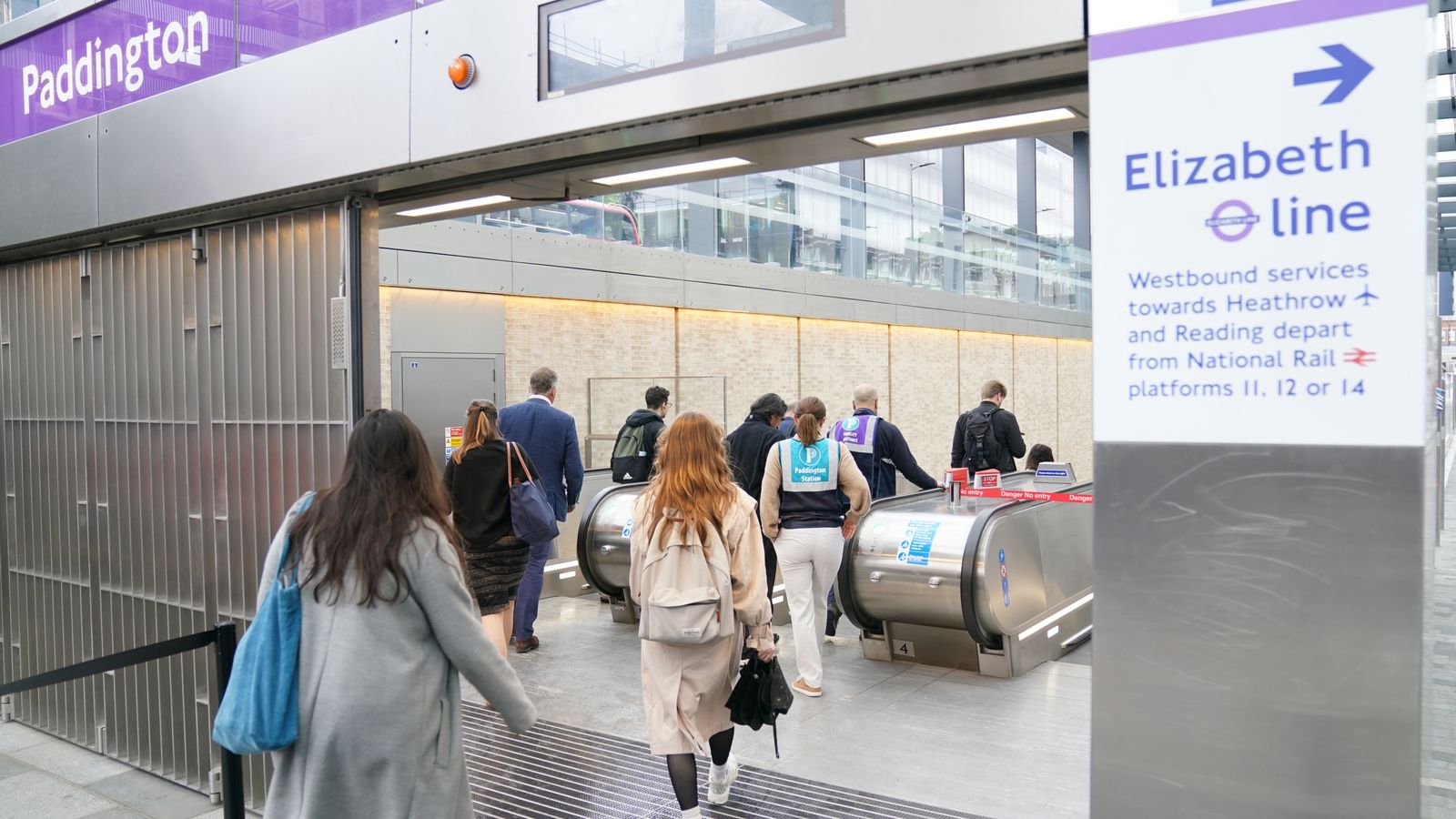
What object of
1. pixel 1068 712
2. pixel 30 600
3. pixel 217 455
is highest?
pixel 217 455

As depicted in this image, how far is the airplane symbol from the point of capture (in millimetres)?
2293

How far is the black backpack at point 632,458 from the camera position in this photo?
8.78 meters

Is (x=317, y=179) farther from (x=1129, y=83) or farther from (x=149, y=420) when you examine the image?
(x=1129, y=83)

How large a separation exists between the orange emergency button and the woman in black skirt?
2.32 metres

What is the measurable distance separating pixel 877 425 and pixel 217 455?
420 centimetres

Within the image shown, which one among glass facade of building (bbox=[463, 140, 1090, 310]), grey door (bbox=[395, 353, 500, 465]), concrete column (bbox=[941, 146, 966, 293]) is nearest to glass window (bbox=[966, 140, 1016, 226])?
glass facade of building (bbox=[463, 140, 1090, 310])

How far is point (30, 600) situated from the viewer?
6973 mm

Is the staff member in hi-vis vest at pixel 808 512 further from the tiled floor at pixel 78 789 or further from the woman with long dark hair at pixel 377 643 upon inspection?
the woman with long dark hair at pixel 377 643

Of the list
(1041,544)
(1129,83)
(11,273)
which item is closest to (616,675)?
(1041,544)

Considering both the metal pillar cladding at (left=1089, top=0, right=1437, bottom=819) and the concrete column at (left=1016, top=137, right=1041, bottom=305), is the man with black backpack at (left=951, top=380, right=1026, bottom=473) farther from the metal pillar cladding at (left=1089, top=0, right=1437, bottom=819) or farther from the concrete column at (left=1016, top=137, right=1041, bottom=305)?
the concrete column at (left=1016, top=137, right=1041, bottom=305)

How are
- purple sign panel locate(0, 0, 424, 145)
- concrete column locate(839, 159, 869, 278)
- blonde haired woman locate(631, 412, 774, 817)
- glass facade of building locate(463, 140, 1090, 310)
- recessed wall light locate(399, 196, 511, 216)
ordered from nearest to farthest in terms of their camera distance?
blonde haired woman locate(631, 412, 774, 817) < purple sign panel locate(0, 0, 424, 145) < recessed wall light locate(399, 196, 511, 216) < glass facade of building locate(463, 140, 1090, 310) < concrete column locate(839, 159, 869, 278)

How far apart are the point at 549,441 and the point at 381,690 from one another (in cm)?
456

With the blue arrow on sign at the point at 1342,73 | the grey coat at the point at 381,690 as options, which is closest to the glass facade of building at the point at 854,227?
the grey coat at the point at 381,690

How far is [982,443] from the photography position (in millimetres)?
9312
